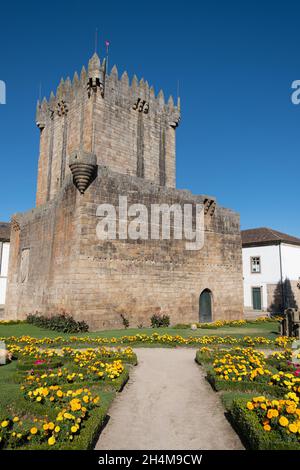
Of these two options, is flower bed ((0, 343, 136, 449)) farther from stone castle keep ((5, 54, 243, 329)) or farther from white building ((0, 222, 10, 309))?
white building ((0, 222, 10, 309))

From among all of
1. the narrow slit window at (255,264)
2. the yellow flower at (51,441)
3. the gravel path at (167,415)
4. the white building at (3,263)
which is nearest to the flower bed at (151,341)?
the gravel path at (167,415)

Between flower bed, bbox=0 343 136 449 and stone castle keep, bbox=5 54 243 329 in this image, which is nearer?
flower bed, bbox=0 343 136 449

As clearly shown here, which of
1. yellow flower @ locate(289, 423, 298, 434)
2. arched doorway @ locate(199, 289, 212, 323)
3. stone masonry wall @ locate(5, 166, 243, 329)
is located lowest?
yellow flower @ locate(289, 423, 298, 434)

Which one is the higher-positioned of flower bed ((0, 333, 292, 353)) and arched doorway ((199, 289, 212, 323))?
arched doorway ((199, 289, 212, 323))

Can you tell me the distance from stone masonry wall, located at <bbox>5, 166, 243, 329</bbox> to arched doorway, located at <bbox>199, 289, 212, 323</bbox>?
35 cm

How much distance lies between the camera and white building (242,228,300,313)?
34.5m

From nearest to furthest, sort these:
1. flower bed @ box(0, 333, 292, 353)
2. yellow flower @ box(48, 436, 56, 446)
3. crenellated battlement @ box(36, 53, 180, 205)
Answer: yellow flower @ box(48, 436, 56, 446) < flower bed @ box(0, 333, 292, 353) < crenellated battlement @ box(36, 53, 180, 205)

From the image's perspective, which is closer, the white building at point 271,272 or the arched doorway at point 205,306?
the arched doorway at point 205,306

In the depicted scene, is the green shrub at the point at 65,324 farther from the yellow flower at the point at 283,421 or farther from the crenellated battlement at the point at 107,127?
the yellow flower at the point at 283,421

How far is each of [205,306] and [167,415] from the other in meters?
16.7

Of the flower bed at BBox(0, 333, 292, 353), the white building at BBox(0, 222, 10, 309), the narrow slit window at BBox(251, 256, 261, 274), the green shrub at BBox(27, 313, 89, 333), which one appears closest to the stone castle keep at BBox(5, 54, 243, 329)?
the green shrub at BBox(27, 313, 89, 333)

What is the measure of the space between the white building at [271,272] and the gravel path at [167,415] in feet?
90.2

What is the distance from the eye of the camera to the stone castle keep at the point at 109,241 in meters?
17.4

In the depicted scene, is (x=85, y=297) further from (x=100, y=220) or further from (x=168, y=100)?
(x=168, y=100)
